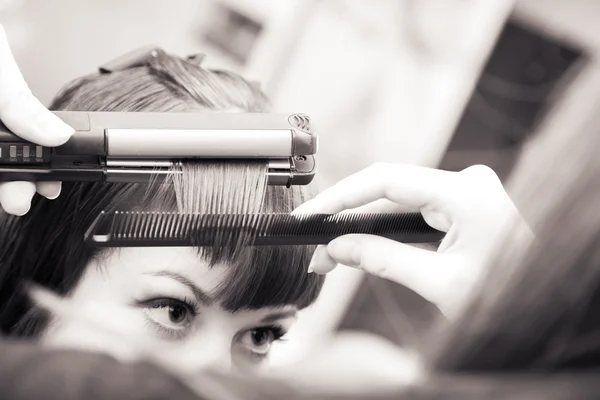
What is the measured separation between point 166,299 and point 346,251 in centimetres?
24

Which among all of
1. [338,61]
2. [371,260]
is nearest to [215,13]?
[338,61]

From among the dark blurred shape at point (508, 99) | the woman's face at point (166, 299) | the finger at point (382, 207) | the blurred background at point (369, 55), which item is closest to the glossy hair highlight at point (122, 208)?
the woman's face at point (166, 299)

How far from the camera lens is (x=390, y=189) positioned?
61 cm

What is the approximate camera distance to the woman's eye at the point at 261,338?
81 centimetres

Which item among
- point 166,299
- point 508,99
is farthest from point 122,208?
point 508,99

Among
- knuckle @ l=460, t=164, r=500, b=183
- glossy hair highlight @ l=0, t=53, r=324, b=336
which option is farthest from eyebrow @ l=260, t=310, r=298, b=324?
knuckle @ l=460, t=164, r=500, b=183

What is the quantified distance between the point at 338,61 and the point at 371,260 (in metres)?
0.64

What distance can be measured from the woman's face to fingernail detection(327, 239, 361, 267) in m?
0.17

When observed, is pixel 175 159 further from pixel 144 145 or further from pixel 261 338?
pixel 261 338

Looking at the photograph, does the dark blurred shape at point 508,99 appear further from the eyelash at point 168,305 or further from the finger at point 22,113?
the finger at point 22,113

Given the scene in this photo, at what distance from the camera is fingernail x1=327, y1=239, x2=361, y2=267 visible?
1.94ft

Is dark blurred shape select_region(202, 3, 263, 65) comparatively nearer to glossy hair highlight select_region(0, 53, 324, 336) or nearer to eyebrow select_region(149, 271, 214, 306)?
glossy hair highlight select_region(0, 53, 324, 336)

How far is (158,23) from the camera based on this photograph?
1.10m

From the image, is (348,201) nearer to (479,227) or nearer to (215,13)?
(479,227)
